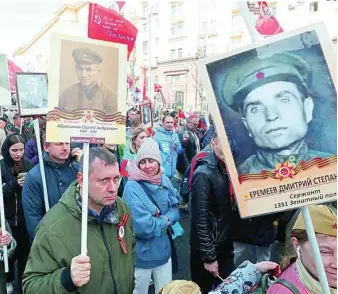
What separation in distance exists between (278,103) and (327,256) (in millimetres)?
731

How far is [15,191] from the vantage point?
3.78 meters

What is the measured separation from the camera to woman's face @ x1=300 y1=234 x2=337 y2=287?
1677 millimetres

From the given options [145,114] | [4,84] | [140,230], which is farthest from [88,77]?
[145,114]

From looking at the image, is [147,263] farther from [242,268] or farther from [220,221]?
[242,268]

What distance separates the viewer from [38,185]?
326 centimetres

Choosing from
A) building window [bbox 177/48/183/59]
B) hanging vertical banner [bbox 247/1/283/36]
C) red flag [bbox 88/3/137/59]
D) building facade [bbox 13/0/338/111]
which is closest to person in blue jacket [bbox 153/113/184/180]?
red flag [bbox 88/3/137/59]

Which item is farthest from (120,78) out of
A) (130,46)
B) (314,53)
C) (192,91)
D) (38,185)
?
(192,91)

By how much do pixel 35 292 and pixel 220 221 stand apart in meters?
1.66

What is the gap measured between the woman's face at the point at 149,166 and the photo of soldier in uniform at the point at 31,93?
1.19 metres

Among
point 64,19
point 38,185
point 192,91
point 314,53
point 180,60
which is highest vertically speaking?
point 64,19

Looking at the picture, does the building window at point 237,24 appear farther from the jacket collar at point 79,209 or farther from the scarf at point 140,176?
the jacket collar at point 79,209

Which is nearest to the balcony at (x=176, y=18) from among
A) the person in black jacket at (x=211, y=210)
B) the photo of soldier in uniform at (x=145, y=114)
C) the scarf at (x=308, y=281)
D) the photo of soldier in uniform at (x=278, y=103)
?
the photo of soldier in uniform at (x=145, y=114)

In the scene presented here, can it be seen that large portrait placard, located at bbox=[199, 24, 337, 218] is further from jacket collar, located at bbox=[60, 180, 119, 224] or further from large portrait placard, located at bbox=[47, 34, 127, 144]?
jacket collar, located at bbox=[60, 180, 119, 224]

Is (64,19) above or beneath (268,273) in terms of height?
above
